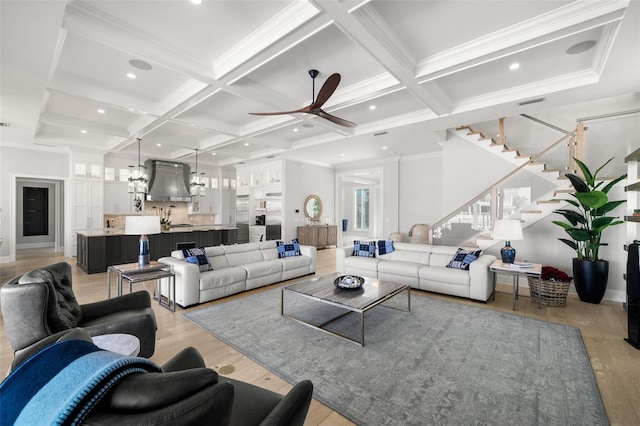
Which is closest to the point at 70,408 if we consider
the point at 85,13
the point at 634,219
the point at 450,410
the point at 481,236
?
the point at 450,410

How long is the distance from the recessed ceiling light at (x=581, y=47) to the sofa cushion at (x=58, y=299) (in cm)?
520

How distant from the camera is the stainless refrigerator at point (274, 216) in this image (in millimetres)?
8969

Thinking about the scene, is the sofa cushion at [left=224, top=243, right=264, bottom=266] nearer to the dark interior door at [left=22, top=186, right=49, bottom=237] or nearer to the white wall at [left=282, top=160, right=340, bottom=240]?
the white wall at [left=282, top=160, right=340, bottom=240]

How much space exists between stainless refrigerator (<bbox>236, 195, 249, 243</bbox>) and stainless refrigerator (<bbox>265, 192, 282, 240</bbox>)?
1.12 metres

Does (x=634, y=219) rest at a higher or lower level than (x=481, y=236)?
higher

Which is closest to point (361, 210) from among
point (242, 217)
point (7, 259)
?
point (242, 217)

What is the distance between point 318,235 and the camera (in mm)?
9422

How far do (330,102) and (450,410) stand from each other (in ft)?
13.5

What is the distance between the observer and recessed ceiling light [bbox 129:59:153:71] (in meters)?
3.39

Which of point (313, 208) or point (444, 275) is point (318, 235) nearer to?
point (313, 208)

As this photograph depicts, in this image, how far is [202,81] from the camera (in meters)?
3.67

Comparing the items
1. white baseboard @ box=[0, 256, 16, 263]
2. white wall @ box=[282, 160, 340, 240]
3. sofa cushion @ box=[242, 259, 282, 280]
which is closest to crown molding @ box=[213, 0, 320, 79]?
sofa cushion @ box=[242, 259, 282, 280]

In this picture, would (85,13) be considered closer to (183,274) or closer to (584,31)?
(183,274)

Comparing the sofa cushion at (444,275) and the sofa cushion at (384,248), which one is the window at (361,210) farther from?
the sofa cushion at (444,275)
